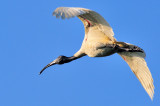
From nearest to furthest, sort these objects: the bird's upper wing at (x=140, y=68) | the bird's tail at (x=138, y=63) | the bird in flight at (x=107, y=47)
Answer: the bird in flight at (x=107, y=47)
the bird's tail at (x=138, y=63)
the bird's upper wing at (x=140, y=68)

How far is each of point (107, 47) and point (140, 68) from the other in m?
1.60

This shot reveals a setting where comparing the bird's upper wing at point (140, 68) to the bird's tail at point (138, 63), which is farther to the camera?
the bird's upper wing at point (140, 68)

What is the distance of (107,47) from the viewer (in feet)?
56.1

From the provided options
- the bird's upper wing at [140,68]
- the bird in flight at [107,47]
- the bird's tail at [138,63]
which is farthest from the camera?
the bird's upper wing at [140,68]

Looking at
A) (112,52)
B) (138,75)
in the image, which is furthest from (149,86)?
(112,52)

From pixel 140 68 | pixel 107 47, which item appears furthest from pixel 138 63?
pixel 107 47

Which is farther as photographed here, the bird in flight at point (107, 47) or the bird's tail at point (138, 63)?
the bird's tail at point (138, 63)

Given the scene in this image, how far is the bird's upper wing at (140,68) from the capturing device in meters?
17.6

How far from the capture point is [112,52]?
57.1 feet

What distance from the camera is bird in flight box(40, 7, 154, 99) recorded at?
17.0 m

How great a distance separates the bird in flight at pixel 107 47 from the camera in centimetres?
1697

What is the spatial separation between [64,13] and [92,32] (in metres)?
3.53

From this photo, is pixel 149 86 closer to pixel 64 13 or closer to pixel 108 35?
pixel 108 35

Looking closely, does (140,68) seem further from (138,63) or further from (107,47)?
(107,47)
